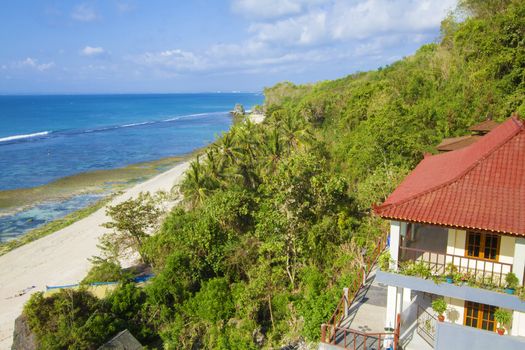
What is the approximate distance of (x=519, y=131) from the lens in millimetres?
12016

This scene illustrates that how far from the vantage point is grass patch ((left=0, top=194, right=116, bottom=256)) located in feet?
100

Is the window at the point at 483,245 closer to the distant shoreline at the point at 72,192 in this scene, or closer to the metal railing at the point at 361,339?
the metal railing at the point at 361,339

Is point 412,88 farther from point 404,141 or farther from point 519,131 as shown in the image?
point 519,131

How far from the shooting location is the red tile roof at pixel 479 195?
10.4 metres

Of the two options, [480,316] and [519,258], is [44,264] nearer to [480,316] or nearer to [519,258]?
[480,316]

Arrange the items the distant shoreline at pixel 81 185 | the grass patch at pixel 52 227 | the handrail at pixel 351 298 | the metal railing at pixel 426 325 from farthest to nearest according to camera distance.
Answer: the distant shoreline at pixel 81 185 → the grass patch at pixel 52 227 → the handrail at pixel 351 298 → the metal railing at pixel 426 325

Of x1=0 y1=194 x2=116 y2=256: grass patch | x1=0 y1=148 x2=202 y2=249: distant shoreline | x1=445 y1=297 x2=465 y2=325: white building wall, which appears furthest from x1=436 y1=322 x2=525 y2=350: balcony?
x1=0 y1=148 x2=202 y2=249: distant shoreline

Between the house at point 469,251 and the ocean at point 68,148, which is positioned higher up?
the house at point 469,251

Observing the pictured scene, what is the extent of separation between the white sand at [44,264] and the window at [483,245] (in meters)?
19.0

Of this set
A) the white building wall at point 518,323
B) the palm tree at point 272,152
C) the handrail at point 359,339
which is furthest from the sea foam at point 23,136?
the white building wall at point 518,323

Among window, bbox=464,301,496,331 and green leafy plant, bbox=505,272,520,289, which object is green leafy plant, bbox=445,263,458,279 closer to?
green leafy plant, bbox=505,272,520,289

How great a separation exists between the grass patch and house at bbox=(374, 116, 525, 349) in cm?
2819

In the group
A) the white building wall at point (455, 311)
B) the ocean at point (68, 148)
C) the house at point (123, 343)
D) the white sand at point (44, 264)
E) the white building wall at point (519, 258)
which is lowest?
the white sand at point (44, 264)

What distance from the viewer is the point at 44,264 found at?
87.7 ft
